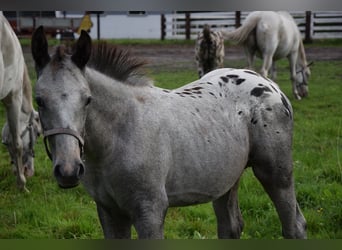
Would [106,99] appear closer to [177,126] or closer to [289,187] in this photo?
[177,126]

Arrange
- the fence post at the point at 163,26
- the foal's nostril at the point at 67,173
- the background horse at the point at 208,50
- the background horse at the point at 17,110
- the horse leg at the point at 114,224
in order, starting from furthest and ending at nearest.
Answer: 1. the background horse at the point at 17,110
2. the background horse at the point at 208,50
3. the fence post at the point at 163,26
4. the horse leg at the point at 114,224
5. the foal's nostril at the point at 67,173

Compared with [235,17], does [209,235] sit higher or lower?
lower

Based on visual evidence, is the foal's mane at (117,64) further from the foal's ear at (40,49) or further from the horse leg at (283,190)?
the horse leg at (283,190)

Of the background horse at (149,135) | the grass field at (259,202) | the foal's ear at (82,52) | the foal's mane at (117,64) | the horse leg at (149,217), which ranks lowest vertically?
the grass field at (259,202)

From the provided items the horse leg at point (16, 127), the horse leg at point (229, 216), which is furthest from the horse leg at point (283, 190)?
the horse leg at point (16, 127)

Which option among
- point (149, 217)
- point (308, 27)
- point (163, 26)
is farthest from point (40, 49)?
point (308, 27)

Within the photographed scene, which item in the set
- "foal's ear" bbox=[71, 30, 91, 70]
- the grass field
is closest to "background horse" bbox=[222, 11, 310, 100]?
the grass field

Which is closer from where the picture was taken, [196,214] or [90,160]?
[90,160]

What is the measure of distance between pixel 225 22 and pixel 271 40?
1162mm

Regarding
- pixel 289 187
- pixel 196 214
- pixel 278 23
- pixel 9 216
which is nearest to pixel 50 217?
pixel 9 216

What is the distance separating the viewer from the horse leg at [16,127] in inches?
117

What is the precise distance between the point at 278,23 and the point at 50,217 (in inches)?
59.3

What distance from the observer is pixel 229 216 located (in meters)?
2.00

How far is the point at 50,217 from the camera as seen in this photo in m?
2.20
